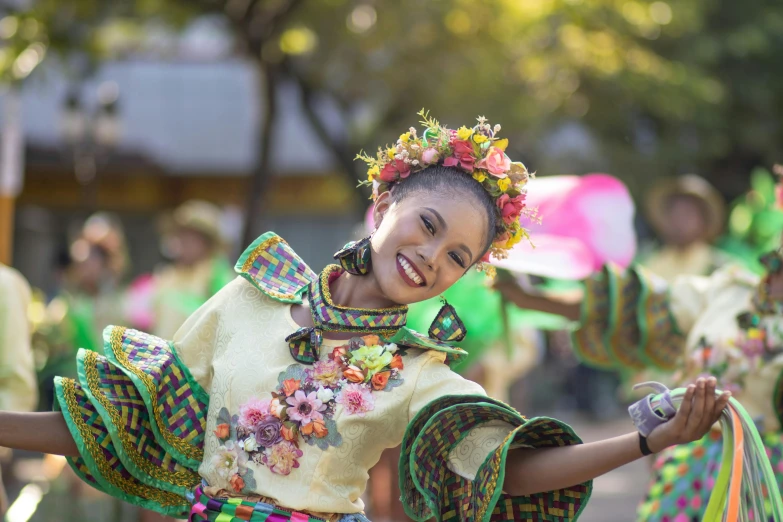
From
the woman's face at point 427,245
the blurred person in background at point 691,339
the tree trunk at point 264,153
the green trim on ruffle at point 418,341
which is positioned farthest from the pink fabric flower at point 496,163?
the tree trunk at point 264,153

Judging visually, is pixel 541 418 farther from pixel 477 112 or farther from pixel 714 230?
pixel 477 112

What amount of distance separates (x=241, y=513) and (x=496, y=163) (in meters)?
1.10

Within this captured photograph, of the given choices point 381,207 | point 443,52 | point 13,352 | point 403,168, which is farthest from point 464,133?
point 443,52

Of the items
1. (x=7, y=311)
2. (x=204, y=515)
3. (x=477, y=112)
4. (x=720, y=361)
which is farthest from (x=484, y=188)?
(x=477, y=112)

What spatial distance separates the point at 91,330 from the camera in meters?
8.32

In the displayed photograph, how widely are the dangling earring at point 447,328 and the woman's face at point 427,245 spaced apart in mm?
79

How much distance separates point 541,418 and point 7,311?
2.42m

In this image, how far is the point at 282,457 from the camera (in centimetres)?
272

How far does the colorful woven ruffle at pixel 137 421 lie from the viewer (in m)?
2.87

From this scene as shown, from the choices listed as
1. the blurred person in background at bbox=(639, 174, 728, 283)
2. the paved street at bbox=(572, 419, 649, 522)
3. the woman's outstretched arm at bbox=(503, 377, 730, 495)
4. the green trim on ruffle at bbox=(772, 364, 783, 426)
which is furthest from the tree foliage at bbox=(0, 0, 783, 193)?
the woman's outstretched arm at bbox=(503, 377, 730, 495)

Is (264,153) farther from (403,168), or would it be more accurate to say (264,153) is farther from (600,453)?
(600,453)

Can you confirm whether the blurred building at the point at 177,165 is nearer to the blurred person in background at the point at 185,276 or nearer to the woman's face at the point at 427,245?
the blurred person in background at the point at 185,276

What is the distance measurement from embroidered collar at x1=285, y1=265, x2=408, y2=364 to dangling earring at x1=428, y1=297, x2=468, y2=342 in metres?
0.09

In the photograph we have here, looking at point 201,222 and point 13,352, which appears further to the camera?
point 201,222
